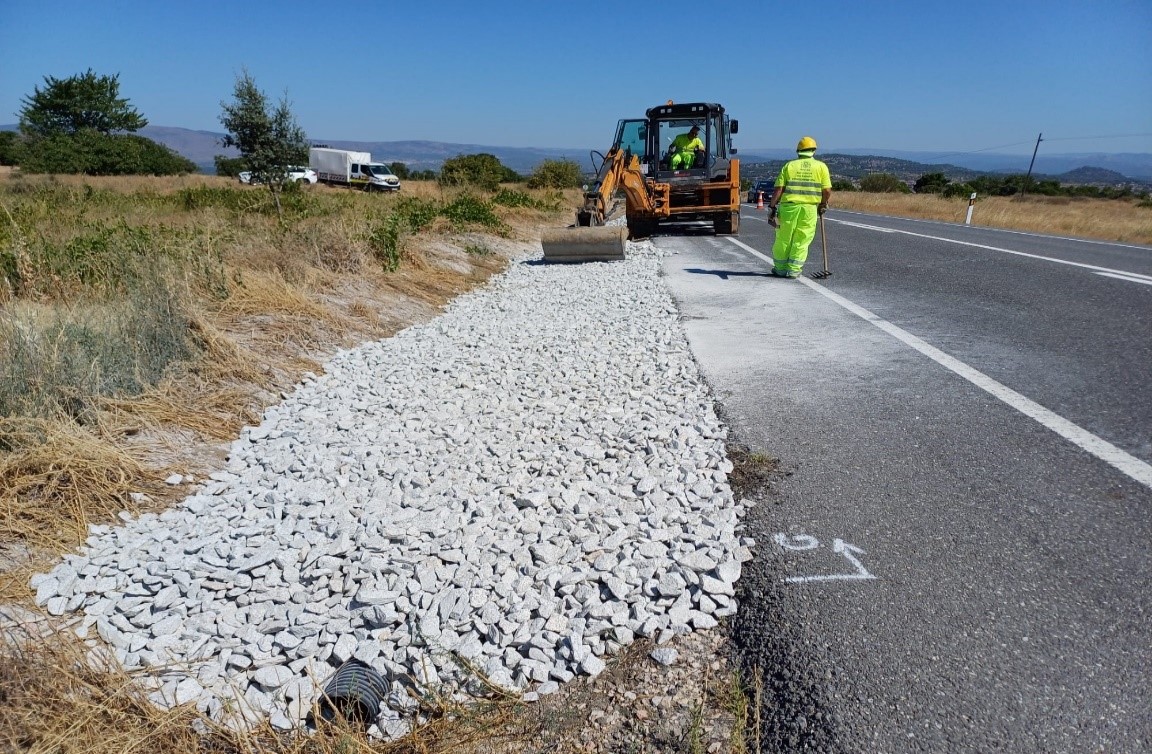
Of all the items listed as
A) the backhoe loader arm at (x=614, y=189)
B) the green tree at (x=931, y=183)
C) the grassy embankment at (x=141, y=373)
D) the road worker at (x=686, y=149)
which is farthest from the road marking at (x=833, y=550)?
the green tree at (x=931, y=183)

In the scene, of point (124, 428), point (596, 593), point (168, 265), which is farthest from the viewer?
point (168, 265)

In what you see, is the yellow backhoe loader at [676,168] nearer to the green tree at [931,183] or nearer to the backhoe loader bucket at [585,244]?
the backhoe loader bucket at [585,244]

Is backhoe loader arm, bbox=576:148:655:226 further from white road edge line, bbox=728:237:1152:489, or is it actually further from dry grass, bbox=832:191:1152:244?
dry grass, bbox=832:191:1152:244

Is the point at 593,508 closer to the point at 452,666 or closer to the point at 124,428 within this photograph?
the point at 452,666

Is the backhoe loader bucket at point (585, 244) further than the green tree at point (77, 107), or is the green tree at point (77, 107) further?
the green tree at point (77, 107)

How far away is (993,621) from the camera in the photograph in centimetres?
229

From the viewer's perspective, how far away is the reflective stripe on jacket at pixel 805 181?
8.74 meters

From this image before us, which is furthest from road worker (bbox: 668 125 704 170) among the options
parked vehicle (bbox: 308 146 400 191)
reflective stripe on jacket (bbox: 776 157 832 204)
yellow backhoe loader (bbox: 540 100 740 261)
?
parked vehicle (bbox: 308 146 400 191)

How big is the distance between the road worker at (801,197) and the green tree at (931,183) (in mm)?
45633

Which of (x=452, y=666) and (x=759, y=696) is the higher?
(x=759, y=696)

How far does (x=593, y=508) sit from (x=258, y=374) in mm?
3286

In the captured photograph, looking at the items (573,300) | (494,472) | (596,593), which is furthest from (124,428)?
(573,300)

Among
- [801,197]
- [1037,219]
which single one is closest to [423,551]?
[801,197]

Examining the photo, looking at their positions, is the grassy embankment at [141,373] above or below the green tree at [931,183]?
below
